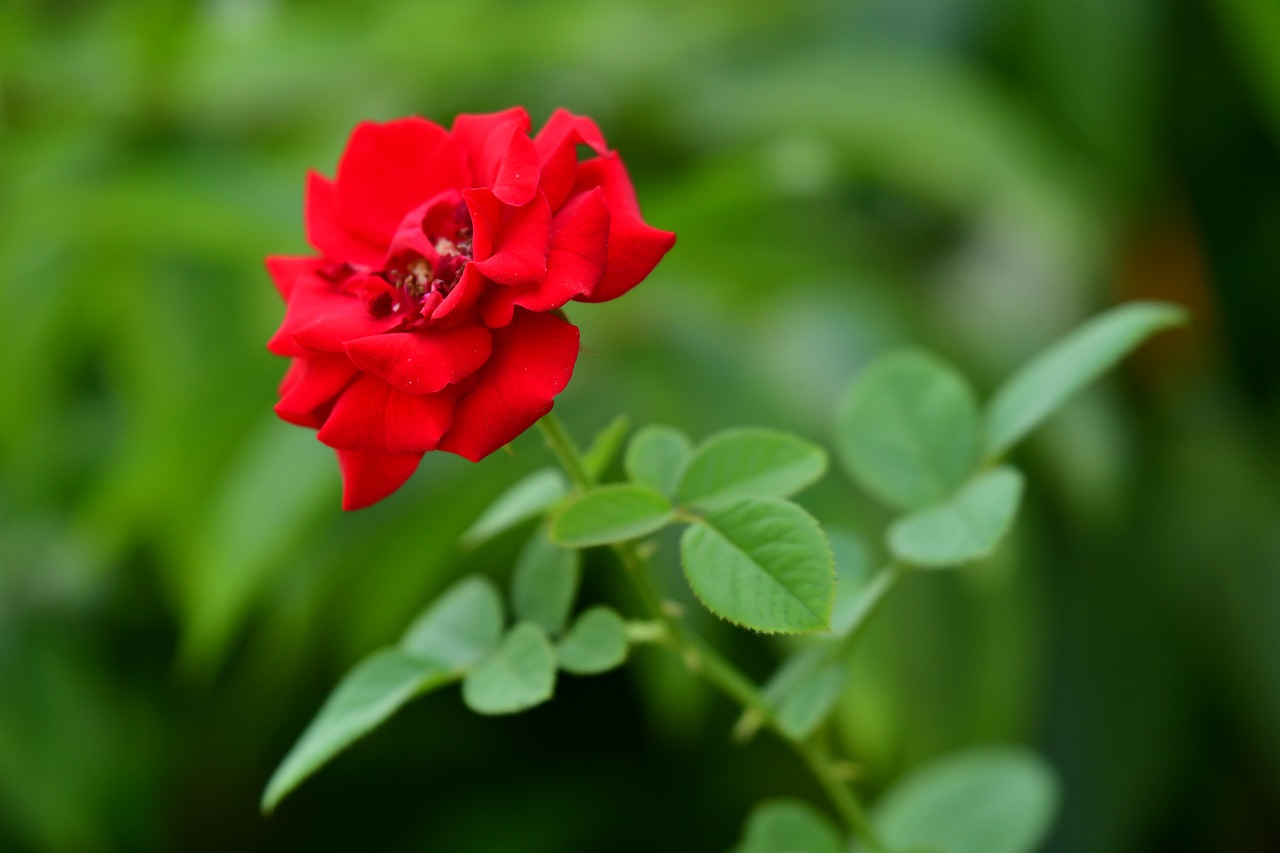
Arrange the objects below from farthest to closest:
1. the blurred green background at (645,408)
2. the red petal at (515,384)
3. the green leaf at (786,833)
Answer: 1. the blurred green background at (645,408)
2. the green leaf at (786,833)
3. the red petal at (515,384)

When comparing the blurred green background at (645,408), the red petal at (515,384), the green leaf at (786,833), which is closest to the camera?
the red petal at (515,384)

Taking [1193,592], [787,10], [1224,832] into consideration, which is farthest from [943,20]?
[1224,832]

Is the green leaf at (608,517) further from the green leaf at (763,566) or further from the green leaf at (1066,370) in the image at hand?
the green leaf at (1066,370)

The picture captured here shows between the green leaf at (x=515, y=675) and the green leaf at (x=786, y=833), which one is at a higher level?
the green leaf at (x=515, y=675)

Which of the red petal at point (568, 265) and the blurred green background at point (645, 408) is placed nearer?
the red petal at point (568, 265)

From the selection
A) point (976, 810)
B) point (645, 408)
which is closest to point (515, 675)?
point (976, 810)

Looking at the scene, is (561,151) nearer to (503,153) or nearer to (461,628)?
(503,153)

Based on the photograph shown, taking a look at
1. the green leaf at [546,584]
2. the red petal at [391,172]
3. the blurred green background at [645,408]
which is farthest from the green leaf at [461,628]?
the blurred green background at [645,408]

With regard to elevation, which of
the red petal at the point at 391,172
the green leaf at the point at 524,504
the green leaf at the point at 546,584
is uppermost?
the red petal at the point at 391,172
